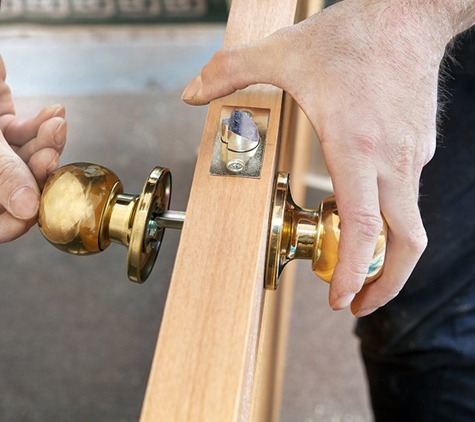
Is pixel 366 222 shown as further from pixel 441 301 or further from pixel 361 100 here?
pixel 441 301

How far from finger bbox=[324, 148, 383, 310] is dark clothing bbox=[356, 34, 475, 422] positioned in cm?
29

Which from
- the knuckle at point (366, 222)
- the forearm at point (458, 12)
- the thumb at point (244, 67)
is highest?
the forearm at point (458, 12)

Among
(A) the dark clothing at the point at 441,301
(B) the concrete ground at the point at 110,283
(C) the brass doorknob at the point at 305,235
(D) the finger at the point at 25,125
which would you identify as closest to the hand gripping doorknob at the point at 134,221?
(C) the brass doorknob at the point at 305,235

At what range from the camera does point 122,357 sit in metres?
1.26

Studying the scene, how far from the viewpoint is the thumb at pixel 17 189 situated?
0.49 metres

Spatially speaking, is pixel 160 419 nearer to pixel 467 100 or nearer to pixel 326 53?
pixel 326 53

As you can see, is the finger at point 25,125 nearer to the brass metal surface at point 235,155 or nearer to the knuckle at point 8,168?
the knuckle at point 8,168

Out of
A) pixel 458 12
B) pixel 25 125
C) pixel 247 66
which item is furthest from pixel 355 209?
pixel 25 125

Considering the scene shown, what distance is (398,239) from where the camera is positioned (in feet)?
1.69

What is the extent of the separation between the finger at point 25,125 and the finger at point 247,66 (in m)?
0.19

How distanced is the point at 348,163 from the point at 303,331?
902 millimetres

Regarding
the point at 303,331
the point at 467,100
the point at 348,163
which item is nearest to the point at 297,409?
the point at 303,331

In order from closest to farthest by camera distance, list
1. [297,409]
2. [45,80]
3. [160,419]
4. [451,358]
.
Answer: [160,419] < [451,358] < [297,409] < [45,80]

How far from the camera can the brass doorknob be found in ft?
1.56
